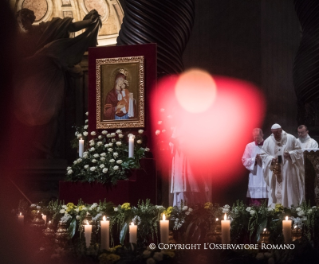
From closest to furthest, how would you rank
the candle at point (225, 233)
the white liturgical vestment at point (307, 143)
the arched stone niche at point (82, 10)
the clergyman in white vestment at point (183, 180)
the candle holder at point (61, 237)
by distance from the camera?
the candle at point (225, 233) < the candle holder at point (61, 237) < the clergyman in white vestment at point (183, 180) < the white liturgical vestment at point (307, 143) < the arched stone niche at point (82, 10)

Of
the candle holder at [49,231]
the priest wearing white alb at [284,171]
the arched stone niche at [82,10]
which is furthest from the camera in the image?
the arched stone niche at [82,10]

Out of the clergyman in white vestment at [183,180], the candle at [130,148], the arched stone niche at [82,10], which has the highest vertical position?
the arched stone niche at [82,10]

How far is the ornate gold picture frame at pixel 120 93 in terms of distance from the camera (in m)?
8.68

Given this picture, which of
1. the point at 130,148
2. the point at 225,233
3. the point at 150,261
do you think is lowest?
the point at 150,261

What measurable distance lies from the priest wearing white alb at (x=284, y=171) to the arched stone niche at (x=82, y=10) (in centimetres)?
434

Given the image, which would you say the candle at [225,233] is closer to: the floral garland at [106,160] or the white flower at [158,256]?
the white flower at [158,256]

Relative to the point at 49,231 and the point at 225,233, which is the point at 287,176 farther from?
the point at 225,233

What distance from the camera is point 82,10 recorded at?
507 inches

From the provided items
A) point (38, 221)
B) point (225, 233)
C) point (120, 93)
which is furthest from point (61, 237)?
point (120, 93)

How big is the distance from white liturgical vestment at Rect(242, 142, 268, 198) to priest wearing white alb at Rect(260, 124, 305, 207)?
38 centimetres

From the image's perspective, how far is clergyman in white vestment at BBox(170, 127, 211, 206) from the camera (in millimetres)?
9516

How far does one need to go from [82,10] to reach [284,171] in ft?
18.5

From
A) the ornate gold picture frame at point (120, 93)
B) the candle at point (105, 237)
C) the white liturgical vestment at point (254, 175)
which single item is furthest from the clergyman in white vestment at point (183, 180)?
the candle at point (105, 237)

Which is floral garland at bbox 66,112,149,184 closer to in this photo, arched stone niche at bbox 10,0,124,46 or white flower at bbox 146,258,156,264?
white flower at bbox 146,258,156,264
